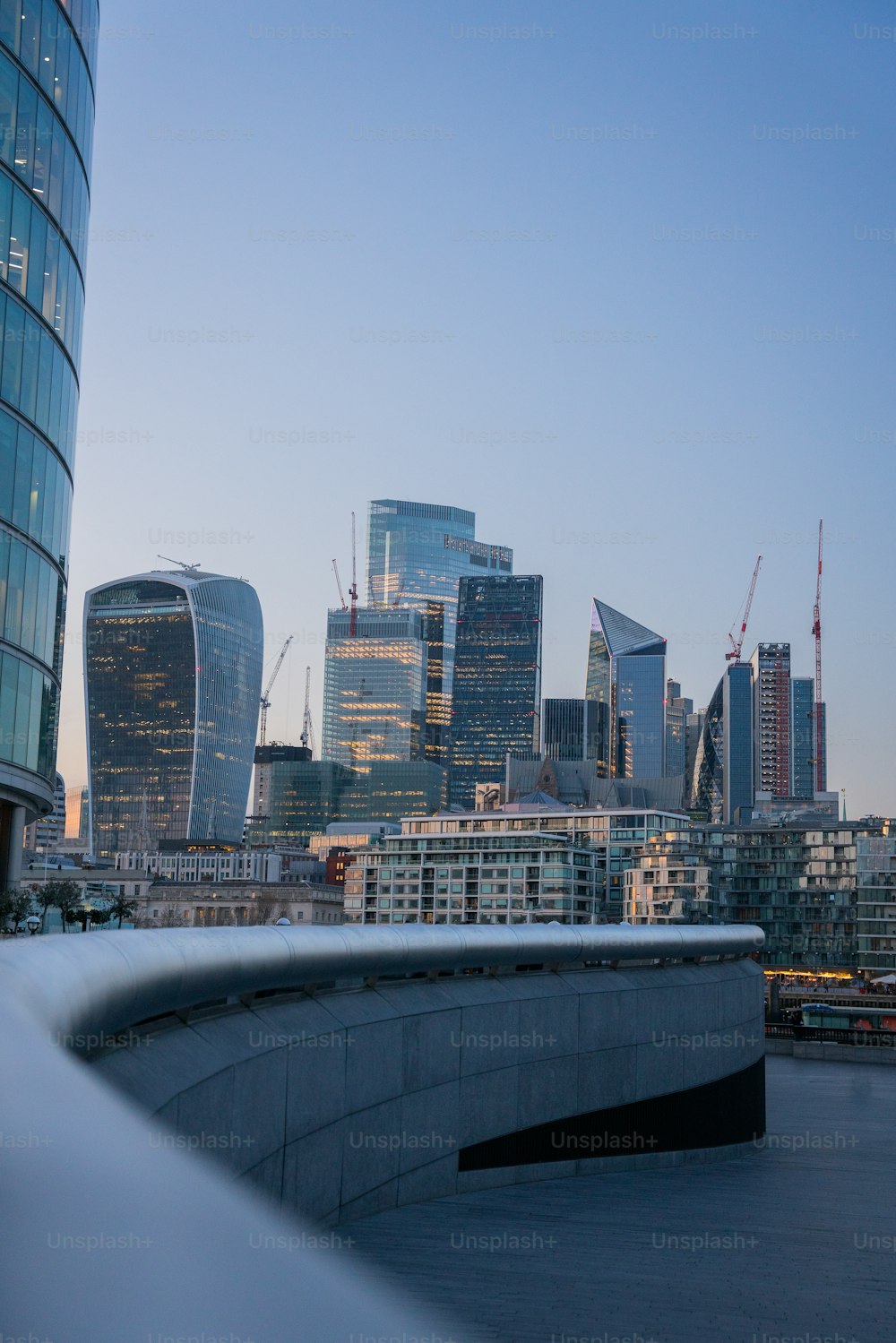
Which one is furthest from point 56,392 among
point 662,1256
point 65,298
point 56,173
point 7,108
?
point 662,1256

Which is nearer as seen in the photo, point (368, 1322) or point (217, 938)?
point (368, 1322)

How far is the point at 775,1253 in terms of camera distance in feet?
41.2

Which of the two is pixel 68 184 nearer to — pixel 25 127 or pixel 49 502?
pixel 25 127

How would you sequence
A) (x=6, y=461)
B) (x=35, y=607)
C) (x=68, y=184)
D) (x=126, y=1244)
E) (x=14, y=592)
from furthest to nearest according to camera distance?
(x=68, y=184)
(x=35, y=607)
(x=14, y=592)
(x=6, y=461)
(x=126, y=1244)

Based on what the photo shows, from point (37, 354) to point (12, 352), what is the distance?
1.95m

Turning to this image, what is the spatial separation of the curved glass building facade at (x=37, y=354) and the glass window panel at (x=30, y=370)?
5 cm

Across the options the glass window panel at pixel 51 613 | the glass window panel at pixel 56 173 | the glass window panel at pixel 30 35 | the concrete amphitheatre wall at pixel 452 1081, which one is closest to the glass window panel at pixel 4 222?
the glass window panel at pixel 56 173

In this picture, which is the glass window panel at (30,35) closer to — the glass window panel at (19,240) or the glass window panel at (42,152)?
the glass window panel at (42,152)

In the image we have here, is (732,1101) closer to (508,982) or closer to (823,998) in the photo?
(508,982)

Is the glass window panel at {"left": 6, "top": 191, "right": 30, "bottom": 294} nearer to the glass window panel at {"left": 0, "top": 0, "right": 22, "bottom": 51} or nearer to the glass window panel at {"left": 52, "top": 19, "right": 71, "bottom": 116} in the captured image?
the glass window panel at {"left": 0, "top": 0, "right": 22, "bottom": 51}

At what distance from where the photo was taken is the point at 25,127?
38.8m

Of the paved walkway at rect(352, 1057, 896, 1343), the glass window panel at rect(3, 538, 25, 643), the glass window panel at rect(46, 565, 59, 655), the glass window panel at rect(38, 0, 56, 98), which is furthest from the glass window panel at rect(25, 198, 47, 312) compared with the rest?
the paved walkway at rect(352, 1057, 896, 1343)

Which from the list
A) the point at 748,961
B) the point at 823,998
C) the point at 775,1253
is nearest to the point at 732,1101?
the point at 748,961

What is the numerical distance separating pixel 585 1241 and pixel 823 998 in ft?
431
